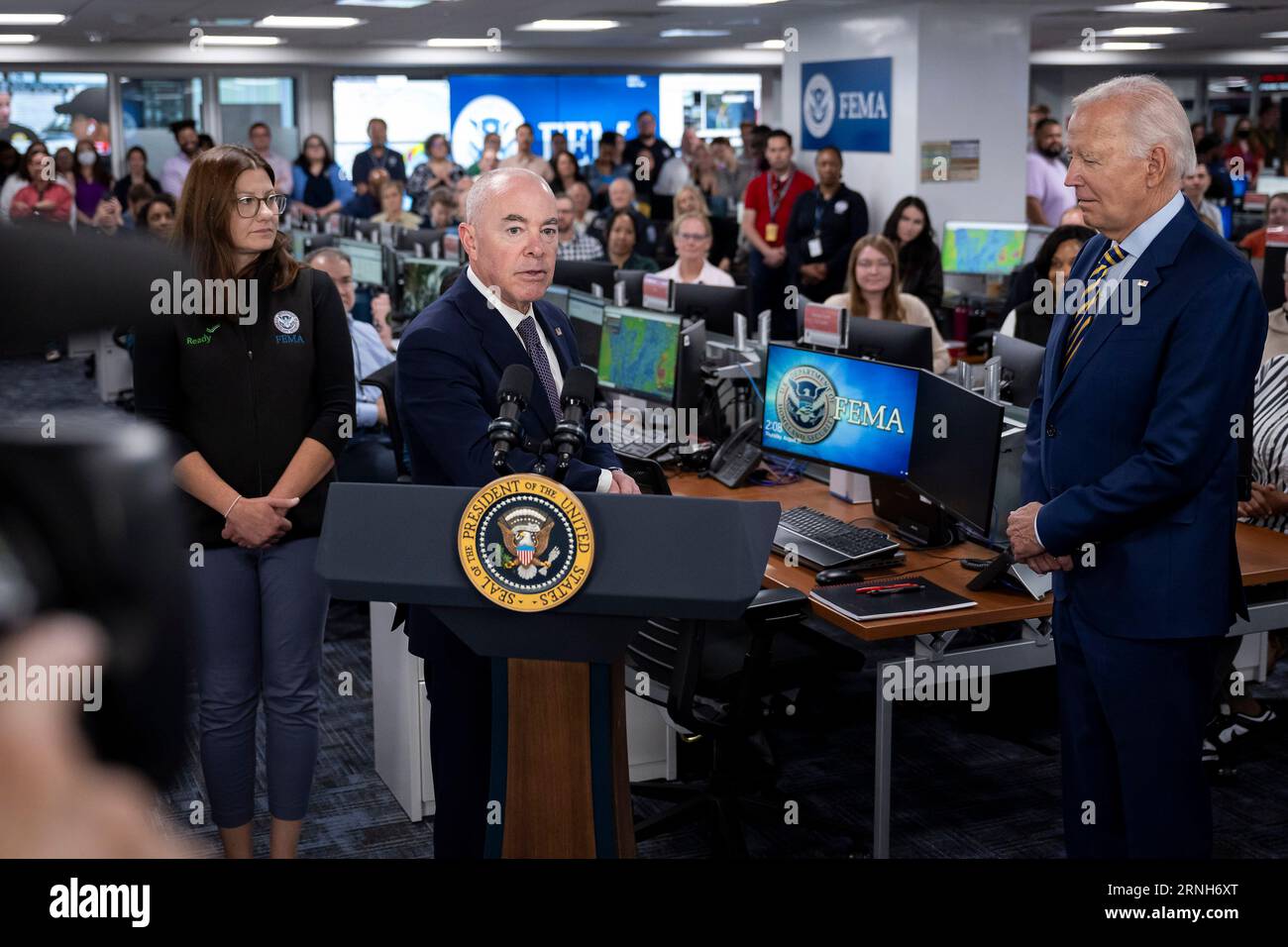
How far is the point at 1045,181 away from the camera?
35.1ft

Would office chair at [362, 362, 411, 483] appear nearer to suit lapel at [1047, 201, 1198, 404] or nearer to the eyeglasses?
the eyeglasses

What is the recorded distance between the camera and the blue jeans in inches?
103

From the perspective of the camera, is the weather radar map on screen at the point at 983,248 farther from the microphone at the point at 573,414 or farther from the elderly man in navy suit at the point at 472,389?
the microphone at the point at 573,414

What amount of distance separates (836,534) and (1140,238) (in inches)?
55.3

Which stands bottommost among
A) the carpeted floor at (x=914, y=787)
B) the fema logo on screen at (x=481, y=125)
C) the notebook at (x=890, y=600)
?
the carpeted floor at (x=914, y=787)

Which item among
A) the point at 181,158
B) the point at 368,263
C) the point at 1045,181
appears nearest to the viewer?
the point at 368,263

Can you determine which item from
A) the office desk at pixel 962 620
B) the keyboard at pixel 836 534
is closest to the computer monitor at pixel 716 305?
the keyboard at pixel 836 534

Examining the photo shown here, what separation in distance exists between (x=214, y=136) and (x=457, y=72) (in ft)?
9.71

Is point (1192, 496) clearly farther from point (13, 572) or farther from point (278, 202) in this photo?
point (13, 572)

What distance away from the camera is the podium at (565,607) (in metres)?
1.44

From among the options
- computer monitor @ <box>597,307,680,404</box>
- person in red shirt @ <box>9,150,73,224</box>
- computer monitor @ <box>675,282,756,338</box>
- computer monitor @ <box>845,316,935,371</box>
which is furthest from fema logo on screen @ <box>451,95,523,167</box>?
computer monitor @ <box>845,316,935,371</box>

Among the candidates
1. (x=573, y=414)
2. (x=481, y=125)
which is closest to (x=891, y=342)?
(x=573, y=414)

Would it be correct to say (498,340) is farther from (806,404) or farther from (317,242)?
(317,242)

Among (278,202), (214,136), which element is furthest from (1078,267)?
(214,136)
